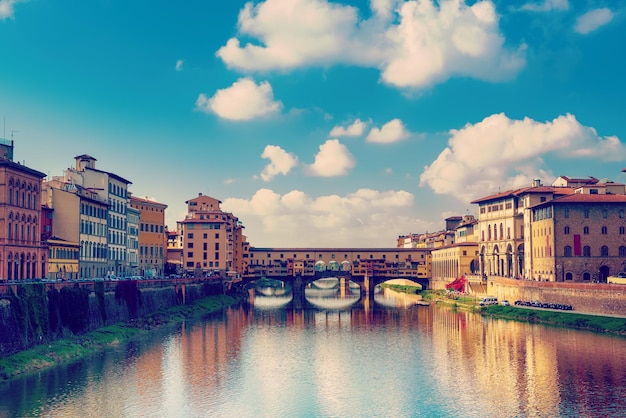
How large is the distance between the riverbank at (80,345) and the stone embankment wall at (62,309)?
2.53 ft

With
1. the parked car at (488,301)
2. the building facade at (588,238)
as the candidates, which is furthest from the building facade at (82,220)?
the building facade at (588,238)

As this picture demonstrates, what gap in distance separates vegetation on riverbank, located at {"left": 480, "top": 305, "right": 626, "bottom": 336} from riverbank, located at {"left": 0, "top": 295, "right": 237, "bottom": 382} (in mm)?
40431

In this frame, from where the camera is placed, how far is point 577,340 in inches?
2389

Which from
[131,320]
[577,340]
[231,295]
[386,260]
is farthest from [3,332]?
[386,260]

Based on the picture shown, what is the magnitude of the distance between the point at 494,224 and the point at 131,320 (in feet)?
221

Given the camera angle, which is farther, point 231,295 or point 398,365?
point 231,295

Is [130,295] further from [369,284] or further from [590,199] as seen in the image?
[369,284]

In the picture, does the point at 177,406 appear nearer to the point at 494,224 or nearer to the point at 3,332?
the point at 3,332

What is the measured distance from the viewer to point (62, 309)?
55.2m

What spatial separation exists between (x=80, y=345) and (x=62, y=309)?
3.41 m

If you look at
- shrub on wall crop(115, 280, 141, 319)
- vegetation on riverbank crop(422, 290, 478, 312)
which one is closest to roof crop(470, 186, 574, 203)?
vegetation on riverbank crop(422, 290, 478, 312)

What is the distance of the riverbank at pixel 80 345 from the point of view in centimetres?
4466

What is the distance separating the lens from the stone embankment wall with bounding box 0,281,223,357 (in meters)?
46.9

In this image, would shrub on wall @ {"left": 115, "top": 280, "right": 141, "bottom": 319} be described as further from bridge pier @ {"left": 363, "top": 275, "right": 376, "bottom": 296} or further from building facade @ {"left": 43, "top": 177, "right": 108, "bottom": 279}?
bridge pier @ {"left": 363, "top": 275, "right": 376, "bottom": 296}
